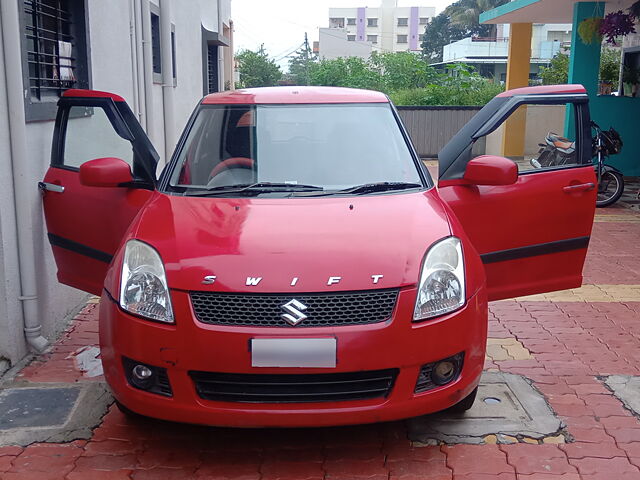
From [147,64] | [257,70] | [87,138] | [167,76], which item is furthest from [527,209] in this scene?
[257,70]

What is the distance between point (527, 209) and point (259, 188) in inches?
62.6

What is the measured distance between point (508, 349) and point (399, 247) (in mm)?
2094

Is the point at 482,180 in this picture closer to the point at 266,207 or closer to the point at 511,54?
the point at 266,207

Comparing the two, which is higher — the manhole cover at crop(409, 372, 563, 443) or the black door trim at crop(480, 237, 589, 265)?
the black door trim at crop(480, 237, 589, 265)

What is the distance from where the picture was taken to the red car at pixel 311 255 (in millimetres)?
3215

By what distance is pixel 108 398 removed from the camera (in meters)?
4.27

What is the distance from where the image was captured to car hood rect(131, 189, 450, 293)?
3277mm

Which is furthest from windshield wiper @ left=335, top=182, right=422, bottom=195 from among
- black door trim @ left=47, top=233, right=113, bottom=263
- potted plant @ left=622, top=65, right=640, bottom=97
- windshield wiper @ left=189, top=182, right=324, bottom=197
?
potted plant @ left=622, top=65, right=640, bottom=97

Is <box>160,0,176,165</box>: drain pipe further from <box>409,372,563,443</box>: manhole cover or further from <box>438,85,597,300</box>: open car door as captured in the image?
<box>409,372,563,443</box>: manhole cover

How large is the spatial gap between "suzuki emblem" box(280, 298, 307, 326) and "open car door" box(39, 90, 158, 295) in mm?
1678

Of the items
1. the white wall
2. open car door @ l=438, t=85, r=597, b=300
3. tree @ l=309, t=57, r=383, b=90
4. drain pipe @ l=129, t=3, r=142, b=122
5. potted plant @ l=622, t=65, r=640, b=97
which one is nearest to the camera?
open car door @ l=438, t=85, r=597, b=300

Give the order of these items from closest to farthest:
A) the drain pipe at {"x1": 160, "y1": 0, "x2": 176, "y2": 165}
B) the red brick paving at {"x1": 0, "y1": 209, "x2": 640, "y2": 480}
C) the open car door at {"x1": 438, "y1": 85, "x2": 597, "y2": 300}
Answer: the red brick paving at {"x1": 0, "y1": 209, "x2": 640, "y2": 480}
the open car door at {"x1": 438, "y1": 85, "x2": 597, "y2": 300}
the drain pipe at {"x1": 160, "y1": 0, "x2": 176, "y2": 165}

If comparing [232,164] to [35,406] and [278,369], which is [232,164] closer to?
[278,369]

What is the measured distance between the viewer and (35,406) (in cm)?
416
